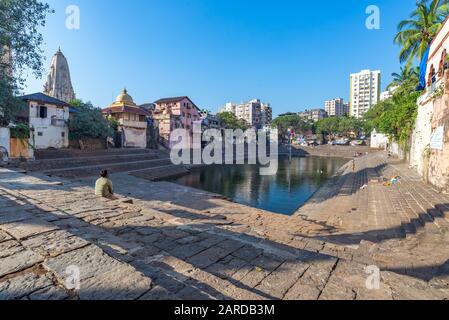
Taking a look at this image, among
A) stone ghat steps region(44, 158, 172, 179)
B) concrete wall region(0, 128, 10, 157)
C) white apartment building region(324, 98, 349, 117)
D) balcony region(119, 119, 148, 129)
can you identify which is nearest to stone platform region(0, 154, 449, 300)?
stone ghat steps region(44, 158, 172, 179)

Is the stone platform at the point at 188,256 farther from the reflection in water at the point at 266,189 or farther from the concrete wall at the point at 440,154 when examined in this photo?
the reflection in water at the point at 266,189

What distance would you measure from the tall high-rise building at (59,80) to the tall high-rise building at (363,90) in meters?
113

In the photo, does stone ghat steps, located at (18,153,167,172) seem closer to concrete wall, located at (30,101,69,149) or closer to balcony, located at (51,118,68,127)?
concrete wall, located at (30,101,69,149)

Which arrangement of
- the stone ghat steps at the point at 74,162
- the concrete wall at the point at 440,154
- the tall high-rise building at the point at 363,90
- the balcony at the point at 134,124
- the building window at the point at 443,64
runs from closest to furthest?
the concrete wall at the point at 440,154
the building window at the point at 443,64
the stone ghat steps at the point at 74,162
the balcony at the point at 134,124
the tall high-rise building at the point at 363,90

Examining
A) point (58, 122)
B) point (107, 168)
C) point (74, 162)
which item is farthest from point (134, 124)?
point (74, 162)

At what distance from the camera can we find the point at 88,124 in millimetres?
26750

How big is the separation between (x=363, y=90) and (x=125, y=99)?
11571cm

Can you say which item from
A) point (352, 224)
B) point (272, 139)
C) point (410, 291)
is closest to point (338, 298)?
point (410, 291)

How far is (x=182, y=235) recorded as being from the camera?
4.80 metres

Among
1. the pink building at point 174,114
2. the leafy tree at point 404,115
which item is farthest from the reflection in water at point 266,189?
the pink building at point 174,114

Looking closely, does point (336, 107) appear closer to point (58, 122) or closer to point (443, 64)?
point (443, 64)

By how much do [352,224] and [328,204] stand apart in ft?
15.8

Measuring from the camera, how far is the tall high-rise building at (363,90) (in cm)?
11069
